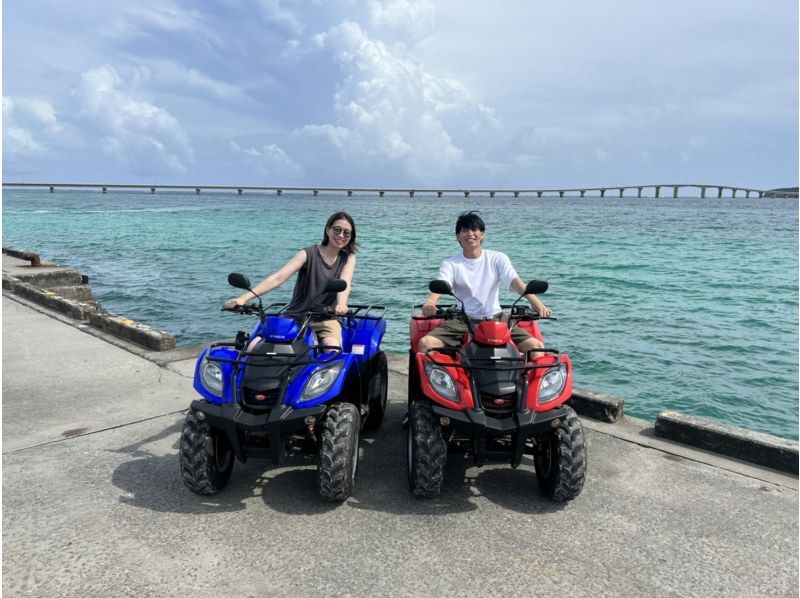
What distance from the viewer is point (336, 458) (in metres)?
3.20

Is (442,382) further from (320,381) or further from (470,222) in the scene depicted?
(470,222)

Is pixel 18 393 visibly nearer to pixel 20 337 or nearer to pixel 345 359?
pixel 20 337

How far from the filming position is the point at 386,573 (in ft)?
8.94

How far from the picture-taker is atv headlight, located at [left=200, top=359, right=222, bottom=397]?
3.28 meters

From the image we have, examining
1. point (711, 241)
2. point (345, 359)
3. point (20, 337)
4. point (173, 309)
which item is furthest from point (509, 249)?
point (345, 359)

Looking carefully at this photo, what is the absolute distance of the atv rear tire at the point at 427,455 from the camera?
128 inches

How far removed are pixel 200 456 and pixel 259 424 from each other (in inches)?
16.7

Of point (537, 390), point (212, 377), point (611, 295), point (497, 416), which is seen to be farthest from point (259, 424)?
point (611, 295)

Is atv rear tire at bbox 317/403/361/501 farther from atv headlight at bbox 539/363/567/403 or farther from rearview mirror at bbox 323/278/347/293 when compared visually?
atv headlight at bbox 539/363/567/403

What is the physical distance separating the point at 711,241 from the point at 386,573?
35.3m

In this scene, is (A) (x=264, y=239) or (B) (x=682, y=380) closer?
(B) (x=682, y=380)

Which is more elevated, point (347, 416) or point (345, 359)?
point (345, 359)

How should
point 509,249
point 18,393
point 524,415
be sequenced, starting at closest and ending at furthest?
1. point 524,415
2. point 18,393
3. point 509,249

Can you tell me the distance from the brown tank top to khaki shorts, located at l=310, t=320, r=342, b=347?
13.2 inches
